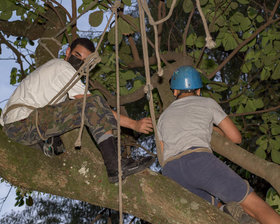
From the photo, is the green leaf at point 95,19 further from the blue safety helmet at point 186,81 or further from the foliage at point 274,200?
the foliage at point 274,200

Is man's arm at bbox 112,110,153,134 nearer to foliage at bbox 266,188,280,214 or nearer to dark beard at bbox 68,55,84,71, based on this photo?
dark beard at bbox 68,55,84,71

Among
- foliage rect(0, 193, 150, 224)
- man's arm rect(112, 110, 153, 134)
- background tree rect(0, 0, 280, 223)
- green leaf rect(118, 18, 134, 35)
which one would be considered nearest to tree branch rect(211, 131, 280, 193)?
background tree rect(0, 0, 280, 223)

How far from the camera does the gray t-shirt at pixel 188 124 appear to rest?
3.08 metres

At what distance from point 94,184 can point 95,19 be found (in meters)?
2.05

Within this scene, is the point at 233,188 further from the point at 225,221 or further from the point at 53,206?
the point at 53,206

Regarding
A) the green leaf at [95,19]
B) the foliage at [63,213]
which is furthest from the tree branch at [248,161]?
the foliage at [63,213]

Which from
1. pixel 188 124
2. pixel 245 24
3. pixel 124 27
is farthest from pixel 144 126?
pixel 245 24

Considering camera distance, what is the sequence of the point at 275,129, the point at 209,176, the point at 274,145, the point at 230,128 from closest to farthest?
the point at 209,176 < the point at 230,128 < the point at 274,145 < the point at 275,129

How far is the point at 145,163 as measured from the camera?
2.61 meters

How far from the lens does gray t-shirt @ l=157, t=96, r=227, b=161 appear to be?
308cm

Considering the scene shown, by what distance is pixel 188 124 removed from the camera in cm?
313

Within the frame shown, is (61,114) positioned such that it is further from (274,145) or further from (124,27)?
(274,145)

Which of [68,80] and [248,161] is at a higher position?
[68,80]

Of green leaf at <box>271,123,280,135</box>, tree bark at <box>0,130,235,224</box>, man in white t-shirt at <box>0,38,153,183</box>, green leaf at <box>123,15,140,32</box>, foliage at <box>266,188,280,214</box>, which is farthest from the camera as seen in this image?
green leaf at <box>271,123,280,135</box>
